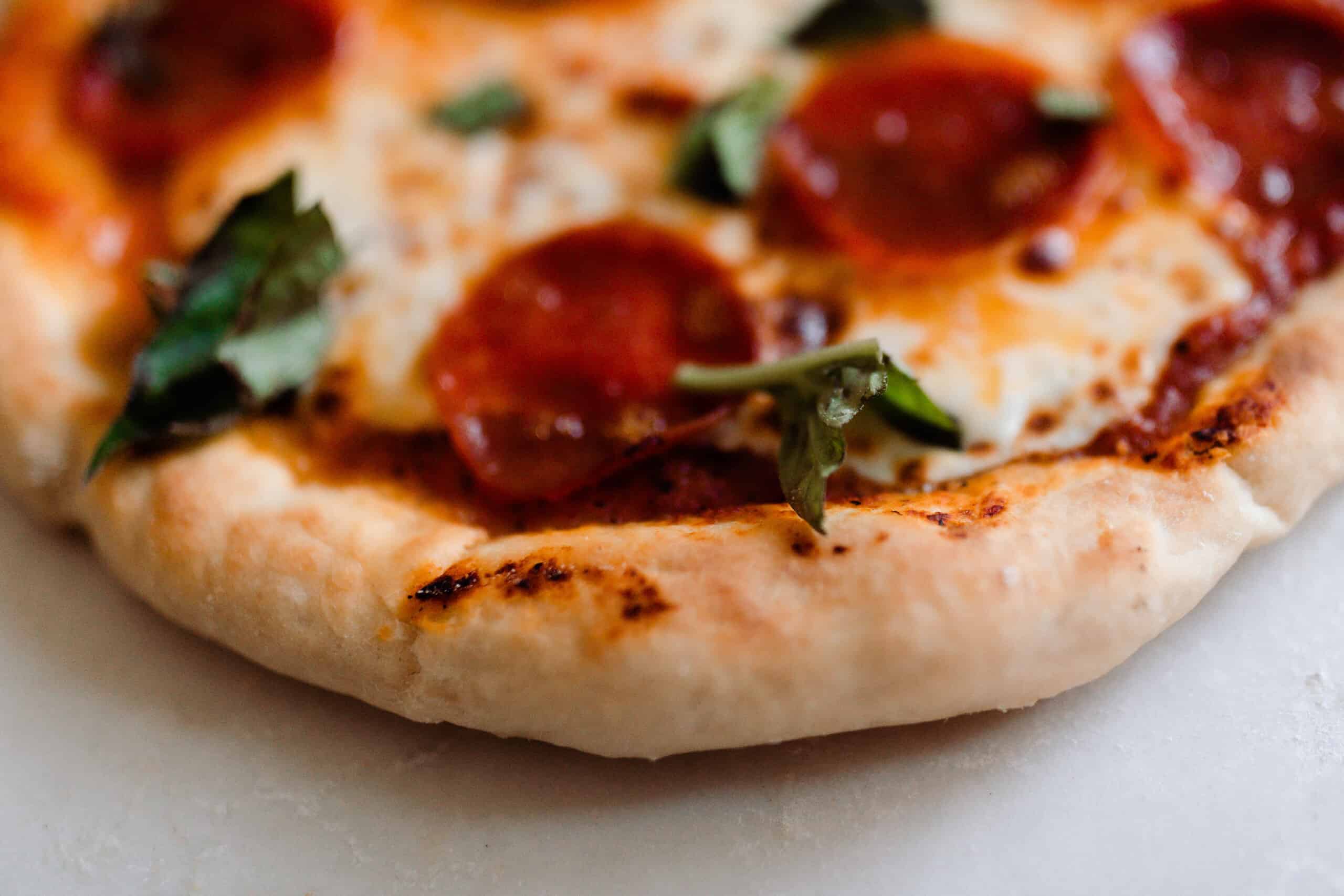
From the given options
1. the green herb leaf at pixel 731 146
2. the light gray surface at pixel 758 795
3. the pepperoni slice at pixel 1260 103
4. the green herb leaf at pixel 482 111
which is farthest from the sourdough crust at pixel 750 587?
the green herb leaf at pixel 482 111

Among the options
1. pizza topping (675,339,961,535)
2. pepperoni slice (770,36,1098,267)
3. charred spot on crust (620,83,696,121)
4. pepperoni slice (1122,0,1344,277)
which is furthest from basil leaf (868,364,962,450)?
charred spot on crust (620,83,696,121)

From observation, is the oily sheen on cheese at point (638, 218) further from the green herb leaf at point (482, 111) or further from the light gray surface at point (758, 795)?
the light gray surface at point (758, 795)

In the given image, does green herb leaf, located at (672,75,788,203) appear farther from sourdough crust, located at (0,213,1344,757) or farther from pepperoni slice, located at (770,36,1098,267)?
sourdough crust, located at (0,213,1344,757)

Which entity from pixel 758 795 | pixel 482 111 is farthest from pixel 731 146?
pixel 758 795

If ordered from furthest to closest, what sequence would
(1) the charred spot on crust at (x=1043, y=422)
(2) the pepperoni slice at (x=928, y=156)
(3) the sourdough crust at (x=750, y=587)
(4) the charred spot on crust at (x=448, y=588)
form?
(2) the pepperoni slice at (x=928, y=156)
(1) the charred spot on crust at (x=1043, y=422)
(4) the charred spot on crust at (x=448, y=588)
(3) the sourdough crust at (x=750, y=587)

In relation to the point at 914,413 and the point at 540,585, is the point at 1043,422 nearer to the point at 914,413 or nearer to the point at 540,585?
the point at 914,413

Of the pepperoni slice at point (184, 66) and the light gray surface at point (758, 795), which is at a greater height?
the pepperoni slice at point (184, 66)

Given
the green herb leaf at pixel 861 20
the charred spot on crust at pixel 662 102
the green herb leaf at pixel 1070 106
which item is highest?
the green herb leaf at pixel 861 20
